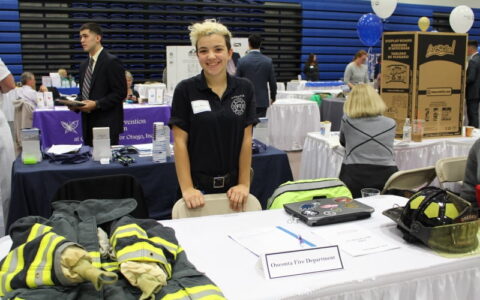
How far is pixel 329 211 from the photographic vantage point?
1709 millimetres

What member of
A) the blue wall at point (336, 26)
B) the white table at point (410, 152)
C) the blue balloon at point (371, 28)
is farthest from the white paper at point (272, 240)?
the blue wall at point (336, 26)

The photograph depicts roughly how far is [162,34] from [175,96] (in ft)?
31.0

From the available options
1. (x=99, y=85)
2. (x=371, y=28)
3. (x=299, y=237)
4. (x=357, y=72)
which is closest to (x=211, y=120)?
(x=299, y=237)

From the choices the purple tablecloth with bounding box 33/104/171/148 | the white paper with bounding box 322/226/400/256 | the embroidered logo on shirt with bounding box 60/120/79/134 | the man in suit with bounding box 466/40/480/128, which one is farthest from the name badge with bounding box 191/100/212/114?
the man in suit with bounding box 466/40/480/128

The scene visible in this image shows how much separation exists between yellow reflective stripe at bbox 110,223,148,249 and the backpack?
2.97 ft

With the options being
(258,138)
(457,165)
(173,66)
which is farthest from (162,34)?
(457,165)

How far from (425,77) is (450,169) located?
3.74ft

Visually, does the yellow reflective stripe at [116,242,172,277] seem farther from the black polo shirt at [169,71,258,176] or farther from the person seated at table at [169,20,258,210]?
the black polo shirt at [169,71,258,176]

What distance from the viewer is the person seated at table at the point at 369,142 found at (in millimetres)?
3035

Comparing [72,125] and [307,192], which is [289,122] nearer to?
[72,125]

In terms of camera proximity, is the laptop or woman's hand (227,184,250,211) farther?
woman's hand (227,184,250,211)

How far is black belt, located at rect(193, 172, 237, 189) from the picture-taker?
2221 millimetres

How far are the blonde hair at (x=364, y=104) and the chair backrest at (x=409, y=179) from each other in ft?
1.76

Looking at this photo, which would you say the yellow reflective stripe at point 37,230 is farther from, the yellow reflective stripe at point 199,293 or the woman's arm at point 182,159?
the woman's arm at point 182,159
